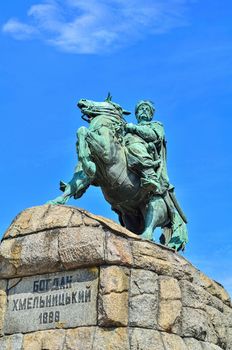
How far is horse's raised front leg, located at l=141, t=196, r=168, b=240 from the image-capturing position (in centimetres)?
1298

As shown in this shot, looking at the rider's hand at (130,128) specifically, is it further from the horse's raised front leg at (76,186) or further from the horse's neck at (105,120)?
the horse's raised front leg at (76,186)

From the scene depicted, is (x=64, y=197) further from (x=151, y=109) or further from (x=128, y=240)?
(x=151, y=109)

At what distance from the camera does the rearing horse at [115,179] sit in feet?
39.7

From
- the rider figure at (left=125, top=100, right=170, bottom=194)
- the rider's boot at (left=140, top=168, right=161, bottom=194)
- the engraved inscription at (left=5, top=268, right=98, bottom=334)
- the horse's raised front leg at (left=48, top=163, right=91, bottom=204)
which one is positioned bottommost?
the engraved inscription at (left=5, top=268, right=98, bottom=334)

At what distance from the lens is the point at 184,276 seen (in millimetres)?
11430

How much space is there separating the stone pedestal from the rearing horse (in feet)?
3.30

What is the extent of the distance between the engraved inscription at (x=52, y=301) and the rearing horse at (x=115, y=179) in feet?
4.72

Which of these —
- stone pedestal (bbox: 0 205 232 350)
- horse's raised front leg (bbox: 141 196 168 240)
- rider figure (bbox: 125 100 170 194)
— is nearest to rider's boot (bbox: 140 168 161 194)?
rider figure (bbox: 125 100 170 194)

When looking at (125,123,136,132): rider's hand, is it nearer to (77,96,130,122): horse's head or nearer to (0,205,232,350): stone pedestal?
(77,96,130,122): horse's head

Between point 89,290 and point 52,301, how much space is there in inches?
23.8

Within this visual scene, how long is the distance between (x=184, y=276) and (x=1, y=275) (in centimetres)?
268

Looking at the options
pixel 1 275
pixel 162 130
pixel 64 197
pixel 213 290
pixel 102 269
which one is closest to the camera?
pixel 102 269

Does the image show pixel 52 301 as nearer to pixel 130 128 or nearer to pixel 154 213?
pixel 154 213

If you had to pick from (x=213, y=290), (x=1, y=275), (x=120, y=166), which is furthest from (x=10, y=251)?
(x=213, y=290)
